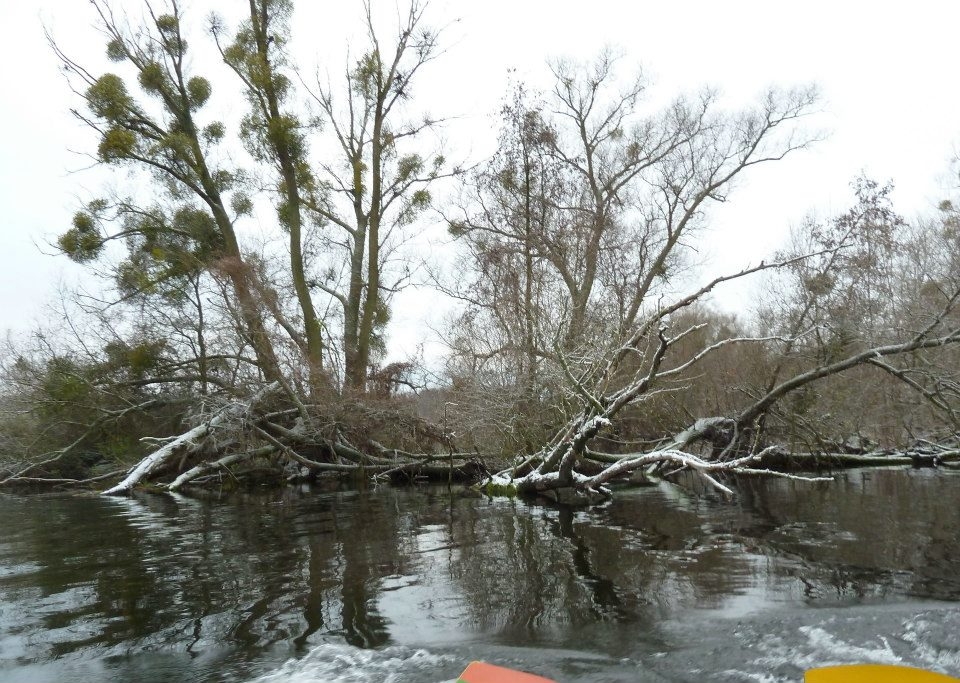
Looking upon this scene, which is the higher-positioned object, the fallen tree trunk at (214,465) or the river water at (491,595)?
the fallen tree trunk at (214,465)

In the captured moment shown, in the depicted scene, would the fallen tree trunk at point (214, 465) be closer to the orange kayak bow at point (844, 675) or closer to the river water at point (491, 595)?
the river water at point (491, 595)

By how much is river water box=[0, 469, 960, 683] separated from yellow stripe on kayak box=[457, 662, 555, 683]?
1.25 ft

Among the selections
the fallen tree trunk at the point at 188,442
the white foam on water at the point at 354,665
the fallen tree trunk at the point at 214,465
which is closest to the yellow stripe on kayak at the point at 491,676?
the white foam on water at the point at 354,665

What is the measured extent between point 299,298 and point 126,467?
17.0 feet

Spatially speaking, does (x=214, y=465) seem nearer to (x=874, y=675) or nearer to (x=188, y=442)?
(x=188, y=442)

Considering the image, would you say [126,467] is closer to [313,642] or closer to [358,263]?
[358,263]

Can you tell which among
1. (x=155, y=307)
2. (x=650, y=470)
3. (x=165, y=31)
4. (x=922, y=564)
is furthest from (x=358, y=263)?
(x=922, y=564)

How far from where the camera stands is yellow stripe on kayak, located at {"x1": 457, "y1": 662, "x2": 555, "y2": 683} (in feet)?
9.61

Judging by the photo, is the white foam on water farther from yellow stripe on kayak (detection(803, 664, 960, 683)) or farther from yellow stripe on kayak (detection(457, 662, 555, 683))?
yellow stripe on kayak (detection(803, 664, 960, 683))

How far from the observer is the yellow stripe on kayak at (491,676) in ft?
9.61

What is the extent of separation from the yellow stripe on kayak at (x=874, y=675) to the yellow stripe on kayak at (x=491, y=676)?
1.11 meters

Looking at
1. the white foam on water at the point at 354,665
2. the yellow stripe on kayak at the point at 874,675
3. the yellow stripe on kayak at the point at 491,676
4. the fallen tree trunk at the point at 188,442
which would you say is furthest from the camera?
the fallen tree trunk at the point at 188,442

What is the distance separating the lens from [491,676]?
2965mm

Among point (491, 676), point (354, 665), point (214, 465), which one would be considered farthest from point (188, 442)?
point (491, 676)
